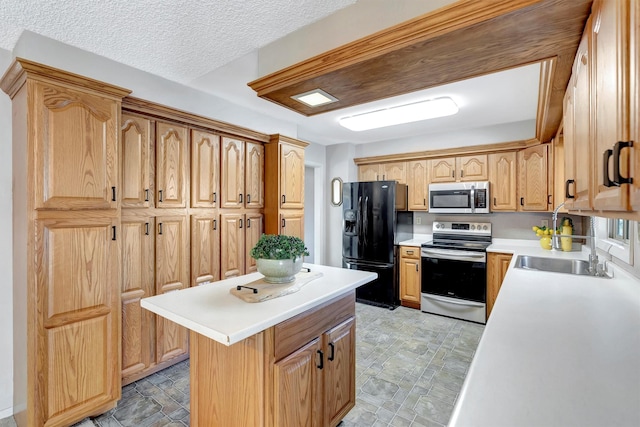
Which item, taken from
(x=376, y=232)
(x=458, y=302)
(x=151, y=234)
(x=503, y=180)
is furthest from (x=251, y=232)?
(x=503, y=180)

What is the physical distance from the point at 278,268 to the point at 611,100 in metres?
1.49

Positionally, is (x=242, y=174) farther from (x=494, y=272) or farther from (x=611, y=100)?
(x=494, y=272)

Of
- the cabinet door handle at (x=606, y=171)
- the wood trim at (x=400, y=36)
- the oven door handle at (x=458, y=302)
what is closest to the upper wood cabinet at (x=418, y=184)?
the oven door handle at (x=458, y=302)

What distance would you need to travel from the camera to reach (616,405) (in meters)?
0.74

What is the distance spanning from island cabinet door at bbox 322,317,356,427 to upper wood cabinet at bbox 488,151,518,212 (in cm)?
295

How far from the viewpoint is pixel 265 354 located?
1.39 m

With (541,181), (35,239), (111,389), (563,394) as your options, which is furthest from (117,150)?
(541,181)

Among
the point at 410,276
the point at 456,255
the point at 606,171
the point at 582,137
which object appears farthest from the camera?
the point at 410,276

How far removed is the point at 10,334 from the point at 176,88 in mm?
2145

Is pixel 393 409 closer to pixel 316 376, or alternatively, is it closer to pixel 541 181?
pixel 316 376

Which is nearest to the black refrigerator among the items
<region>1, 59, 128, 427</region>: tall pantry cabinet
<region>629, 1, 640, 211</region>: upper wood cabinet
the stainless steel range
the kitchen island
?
the stainless steel range

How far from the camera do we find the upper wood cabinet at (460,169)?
4.02 m

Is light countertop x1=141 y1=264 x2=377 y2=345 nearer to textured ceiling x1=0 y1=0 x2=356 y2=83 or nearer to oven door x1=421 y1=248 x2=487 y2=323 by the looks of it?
textured ceiling x1=0 y1=0 x2=356 y2=83

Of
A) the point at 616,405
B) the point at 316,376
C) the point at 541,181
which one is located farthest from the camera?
the point at 541,181
